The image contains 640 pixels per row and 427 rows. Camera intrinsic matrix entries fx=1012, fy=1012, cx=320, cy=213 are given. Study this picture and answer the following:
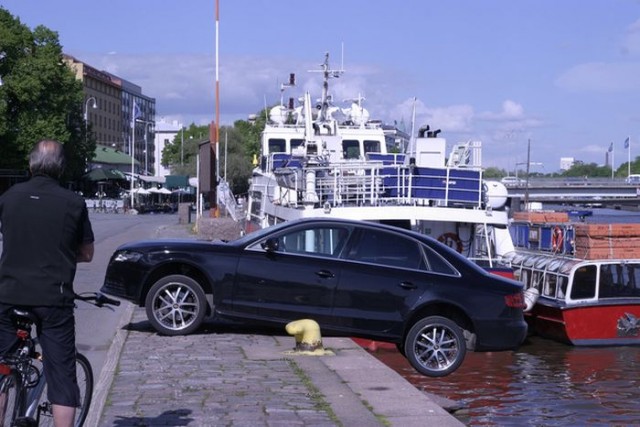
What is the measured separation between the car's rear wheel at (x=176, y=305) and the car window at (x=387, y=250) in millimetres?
1835

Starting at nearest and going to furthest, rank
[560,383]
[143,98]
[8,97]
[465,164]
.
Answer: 1. [560,383]
2. [465,164]
3. [8,97]
4. [143,98]

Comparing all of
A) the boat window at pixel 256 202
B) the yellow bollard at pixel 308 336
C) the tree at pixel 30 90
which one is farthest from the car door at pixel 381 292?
the tree at pixel 30 90

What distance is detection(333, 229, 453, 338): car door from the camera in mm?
11188

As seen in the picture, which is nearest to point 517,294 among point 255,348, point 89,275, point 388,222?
point 255,348

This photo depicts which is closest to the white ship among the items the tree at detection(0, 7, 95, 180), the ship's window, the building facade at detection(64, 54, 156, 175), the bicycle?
the ship's window

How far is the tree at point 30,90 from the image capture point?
230 ft

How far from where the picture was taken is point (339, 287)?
1127 cm

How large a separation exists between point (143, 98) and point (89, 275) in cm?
13975

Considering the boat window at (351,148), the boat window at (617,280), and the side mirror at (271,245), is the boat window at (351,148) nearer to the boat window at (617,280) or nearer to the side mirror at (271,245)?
the boat window at (617,280)

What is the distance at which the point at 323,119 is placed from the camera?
25984mm

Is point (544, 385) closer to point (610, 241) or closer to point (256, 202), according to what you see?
point (610, 241)

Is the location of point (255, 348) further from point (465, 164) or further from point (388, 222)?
point (465, 164)

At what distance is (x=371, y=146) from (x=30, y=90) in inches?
2004

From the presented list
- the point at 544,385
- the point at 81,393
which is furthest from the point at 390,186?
the point at 81,393
